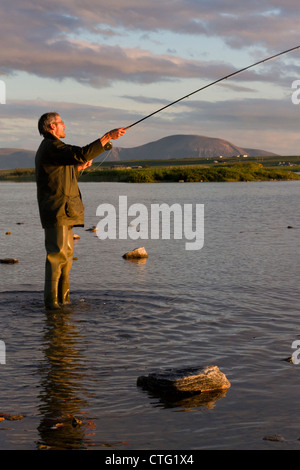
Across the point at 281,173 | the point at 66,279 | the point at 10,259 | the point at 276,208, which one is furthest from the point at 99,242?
the point at 281,173

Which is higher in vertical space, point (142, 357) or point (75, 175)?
point (75, 175)

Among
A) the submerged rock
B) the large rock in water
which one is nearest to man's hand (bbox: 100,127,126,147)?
the large rock in water

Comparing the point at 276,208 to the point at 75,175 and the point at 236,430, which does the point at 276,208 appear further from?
the point at 236,430

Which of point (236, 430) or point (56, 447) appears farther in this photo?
point (236, 430)

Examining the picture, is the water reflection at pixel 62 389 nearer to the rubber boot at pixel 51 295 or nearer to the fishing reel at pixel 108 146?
the rubber boot at pixel 51 295

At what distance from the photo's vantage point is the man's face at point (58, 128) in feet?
29.1

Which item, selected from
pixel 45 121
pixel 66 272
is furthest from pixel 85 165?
pixel 66 272

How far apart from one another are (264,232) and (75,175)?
44.8 ft

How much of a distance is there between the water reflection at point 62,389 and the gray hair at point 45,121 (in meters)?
2.60

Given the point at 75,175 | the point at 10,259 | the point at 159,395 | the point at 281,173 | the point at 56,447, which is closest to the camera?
the point at 56,447

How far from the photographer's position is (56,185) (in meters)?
8.80

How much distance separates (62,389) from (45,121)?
14.0 ft

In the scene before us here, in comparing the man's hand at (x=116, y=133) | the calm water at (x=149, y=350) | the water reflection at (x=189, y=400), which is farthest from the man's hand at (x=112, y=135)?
the water reflection at (x=189, y=400)

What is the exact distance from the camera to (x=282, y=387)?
589 centimetres
